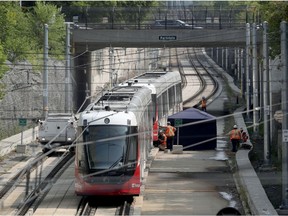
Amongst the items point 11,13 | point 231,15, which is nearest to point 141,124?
point 11,13

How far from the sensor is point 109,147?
2595 centimetres

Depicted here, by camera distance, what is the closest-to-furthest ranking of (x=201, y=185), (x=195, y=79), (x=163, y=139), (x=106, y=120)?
(x=106, y=120) → (x=201, y=185) → (x=163, y=139) → (x=195, y=79)

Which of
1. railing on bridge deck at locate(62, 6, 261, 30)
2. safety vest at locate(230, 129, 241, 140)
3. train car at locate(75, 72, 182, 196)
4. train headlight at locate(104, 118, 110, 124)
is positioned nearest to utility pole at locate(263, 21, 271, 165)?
safety vest at locate(230, 129, 241, 140)

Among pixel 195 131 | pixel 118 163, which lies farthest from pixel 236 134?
pixel 118 163

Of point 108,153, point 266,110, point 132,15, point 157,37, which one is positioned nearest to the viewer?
point 108,153

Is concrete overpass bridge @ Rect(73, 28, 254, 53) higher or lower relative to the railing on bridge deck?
lower

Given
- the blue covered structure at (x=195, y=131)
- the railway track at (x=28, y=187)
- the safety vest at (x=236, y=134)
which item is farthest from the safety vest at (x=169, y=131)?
the railway track at (x=28, y=187)

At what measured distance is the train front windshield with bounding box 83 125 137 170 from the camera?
1018 inches

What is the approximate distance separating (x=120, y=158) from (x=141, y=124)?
3288mm

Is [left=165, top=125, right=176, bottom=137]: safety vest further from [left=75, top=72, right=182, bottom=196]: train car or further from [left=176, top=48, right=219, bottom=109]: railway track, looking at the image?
[left=176, top=48, right=219, bottom=109]: railway track

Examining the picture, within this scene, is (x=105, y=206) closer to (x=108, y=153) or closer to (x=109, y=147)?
(x=108, y=153)

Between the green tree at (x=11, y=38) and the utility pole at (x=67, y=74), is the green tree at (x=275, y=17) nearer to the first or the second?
the utility pole at (x=67, y=74)

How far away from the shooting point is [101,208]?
26531 mm

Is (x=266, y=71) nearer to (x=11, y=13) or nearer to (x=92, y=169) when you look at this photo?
(x=92, y=169)
